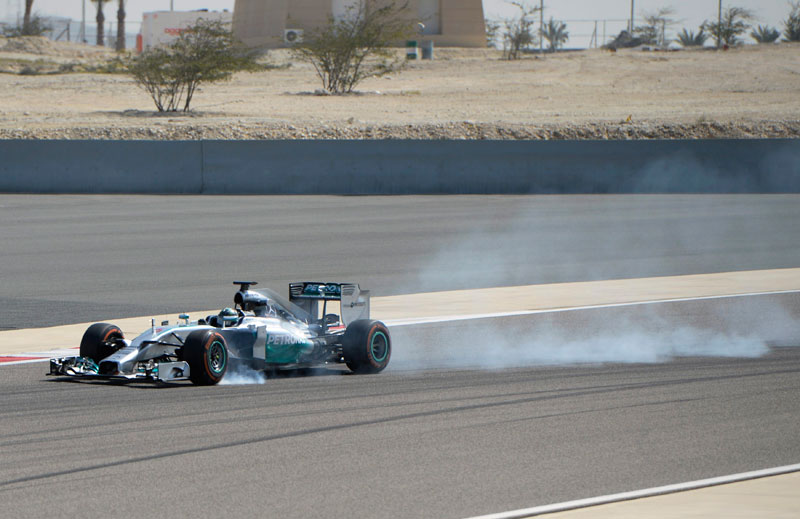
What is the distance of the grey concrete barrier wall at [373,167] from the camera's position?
3097cm

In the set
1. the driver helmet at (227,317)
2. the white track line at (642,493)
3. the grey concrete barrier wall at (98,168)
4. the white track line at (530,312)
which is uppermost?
the grey concrete barrier wall at (98,168)

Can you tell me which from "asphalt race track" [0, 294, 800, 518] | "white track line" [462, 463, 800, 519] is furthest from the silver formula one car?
"white track line" [462, 463, 800, 519]

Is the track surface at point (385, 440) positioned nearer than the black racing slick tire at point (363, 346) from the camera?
Yes

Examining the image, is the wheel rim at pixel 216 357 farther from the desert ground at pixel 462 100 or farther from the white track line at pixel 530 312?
the desert ground at pixel 462 100

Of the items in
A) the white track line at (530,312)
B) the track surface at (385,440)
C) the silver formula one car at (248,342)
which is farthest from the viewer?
the white track line at (530,312)

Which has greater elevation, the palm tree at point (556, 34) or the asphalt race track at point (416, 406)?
the palm tree at point (556, 34)

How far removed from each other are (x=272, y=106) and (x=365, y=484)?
4492 cm

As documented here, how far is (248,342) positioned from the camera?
9.45 m

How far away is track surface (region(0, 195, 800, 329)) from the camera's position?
52.2 ft

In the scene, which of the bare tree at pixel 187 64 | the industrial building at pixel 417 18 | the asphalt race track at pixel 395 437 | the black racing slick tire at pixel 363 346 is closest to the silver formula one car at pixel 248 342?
the black racing slick tire at pixel 363 346

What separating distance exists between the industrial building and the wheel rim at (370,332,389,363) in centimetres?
7331

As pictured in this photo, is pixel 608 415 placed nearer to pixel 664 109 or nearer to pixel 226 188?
pixel 226 188

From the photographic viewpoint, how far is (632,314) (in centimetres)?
1398

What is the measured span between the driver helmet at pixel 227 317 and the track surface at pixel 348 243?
13.2 ft
